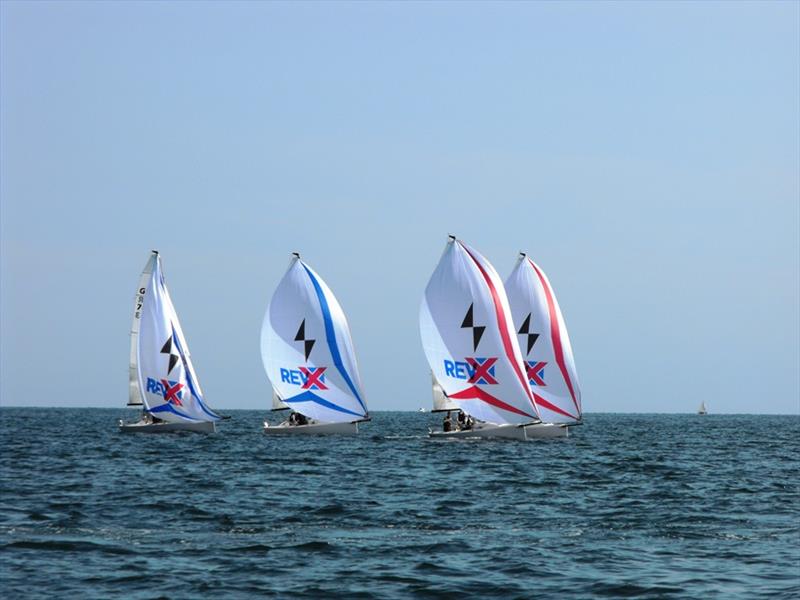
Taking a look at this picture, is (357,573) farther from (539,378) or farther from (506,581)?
(539,378)

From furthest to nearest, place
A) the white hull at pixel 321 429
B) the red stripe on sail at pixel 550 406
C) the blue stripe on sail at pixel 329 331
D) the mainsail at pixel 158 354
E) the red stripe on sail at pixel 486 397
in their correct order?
the mainsail at pixel 158 354
the red stripe on sail at pixel 550 406
the white hull at pixel 321 429
the blue stripe on sail at pixel 329 331
the red stripe on sail at pixel 486 397

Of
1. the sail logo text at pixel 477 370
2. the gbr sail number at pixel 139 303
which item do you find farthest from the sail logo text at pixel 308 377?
the gbr sail number at pixel 139 303

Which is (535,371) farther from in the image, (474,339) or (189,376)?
(189,376)

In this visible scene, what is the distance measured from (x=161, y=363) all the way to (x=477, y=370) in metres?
19.9

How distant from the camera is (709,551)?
2469 cm

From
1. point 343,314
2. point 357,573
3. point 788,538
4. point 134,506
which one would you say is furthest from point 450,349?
point 357,573

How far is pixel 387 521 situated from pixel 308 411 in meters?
38.2

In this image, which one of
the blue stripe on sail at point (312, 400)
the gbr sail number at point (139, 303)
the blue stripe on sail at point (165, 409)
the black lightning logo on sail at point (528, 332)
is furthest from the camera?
the blue stripe on sail at point (165, 409)

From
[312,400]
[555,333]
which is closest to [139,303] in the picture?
[312,400]

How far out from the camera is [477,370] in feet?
194

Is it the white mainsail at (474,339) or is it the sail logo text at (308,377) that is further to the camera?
the sail logo text at (308,377)

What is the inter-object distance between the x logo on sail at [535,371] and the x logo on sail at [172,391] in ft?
64.9

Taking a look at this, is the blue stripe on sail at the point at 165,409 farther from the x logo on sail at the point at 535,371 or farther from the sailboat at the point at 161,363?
the x logo on sail at the point at 535,371

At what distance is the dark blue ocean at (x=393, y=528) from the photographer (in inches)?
824
